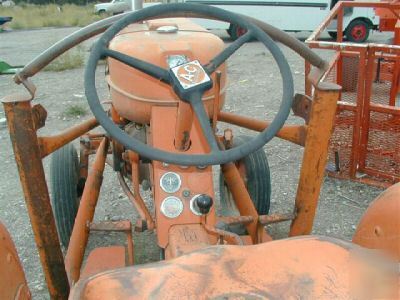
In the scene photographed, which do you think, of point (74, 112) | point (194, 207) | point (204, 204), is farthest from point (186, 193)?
point (74, 112)

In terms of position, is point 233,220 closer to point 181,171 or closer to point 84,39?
point 181,171

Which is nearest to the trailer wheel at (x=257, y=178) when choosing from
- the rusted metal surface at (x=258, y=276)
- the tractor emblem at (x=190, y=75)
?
the tractor emblem at (x=190, y=75)

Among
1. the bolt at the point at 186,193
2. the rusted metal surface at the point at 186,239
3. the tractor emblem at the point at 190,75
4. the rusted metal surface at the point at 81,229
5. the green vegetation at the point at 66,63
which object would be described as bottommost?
the green vegetation at the point at 66,63

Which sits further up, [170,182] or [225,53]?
[225,53]

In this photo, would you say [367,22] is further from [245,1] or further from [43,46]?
[43,46]

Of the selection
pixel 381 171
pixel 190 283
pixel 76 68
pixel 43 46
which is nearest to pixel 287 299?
pixel 190 283

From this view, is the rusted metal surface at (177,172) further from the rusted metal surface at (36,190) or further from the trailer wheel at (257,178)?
the trailer wheel at (257,178)

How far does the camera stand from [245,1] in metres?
12.0

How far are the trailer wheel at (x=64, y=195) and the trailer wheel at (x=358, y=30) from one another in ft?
33.5

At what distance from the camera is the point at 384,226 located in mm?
A: 1873

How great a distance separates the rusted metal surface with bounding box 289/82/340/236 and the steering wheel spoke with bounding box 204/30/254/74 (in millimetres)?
400

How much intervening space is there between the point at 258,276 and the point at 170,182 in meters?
1.00

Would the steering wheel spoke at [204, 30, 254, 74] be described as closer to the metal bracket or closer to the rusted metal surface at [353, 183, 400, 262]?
the metal bracket

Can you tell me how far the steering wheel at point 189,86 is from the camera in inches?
70.7
